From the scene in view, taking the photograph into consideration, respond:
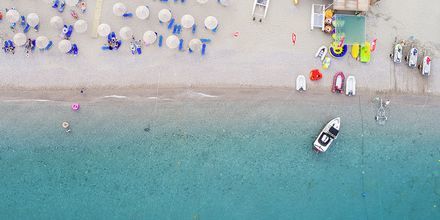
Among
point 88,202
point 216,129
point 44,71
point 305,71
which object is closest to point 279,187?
point 216,129

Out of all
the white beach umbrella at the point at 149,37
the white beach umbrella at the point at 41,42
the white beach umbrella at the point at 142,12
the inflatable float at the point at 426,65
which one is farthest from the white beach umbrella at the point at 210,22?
the inflatable float at the point at 426,65

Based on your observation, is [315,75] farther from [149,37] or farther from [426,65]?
[149,37]

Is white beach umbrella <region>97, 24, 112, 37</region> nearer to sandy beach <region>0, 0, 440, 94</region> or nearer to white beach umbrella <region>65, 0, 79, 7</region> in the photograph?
sandy beach <region>0, 0, 440, 94</region>

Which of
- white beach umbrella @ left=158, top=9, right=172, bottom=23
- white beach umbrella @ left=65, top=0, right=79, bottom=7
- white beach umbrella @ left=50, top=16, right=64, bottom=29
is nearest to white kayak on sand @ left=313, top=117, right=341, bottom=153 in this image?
white beach umbrella @ left=158, top=9, right=172, bottom=23

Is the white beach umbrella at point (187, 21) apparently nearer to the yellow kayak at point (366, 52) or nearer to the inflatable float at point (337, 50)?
the inflatable float at point (337, 50)

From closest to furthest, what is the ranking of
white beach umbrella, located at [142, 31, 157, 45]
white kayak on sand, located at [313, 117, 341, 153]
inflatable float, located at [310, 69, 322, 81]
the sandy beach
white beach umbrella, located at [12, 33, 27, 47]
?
white beach umbrella, located at [12, 33, 27, 47] → white beach umbrella, located at [142, 31, 157, 45] → white kayak on sand, located at [313, 117, 341, 153] → the sandy beach → inflatable float, located at [310, 69, 322, 81]

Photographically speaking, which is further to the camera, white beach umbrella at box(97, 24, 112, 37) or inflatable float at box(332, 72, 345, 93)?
inflatable float at box(332, 72, 345, 93)
